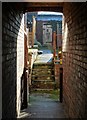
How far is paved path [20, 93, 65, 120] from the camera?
777 centimetres

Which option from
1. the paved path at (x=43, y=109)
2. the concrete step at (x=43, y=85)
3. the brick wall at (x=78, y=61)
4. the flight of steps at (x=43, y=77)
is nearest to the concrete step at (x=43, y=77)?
the flight of steps at (x=43, y=77)

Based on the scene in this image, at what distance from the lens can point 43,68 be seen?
14.4 meters

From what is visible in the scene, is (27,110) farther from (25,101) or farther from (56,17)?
(56,17)

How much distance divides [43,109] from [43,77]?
4883mm

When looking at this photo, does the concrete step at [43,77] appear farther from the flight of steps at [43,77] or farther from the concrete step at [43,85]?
the concrete step at [43,85]

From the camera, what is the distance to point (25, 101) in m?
8.83

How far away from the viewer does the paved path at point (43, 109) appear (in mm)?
7772

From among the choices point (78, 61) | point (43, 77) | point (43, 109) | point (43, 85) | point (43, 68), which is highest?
point (78, 61)

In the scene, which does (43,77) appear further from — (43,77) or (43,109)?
(43,109)

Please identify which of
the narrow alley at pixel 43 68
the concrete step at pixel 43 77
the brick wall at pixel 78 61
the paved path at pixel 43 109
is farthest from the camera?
the concrete step at pixel 43 77

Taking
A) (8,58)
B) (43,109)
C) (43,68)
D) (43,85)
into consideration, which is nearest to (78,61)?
(8,58)

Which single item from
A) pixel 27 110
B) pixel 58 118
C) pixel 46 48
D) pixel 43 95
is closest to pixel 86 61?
pixel 58 118

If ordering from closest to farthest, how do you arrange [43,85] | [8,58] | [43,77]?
[8,58]
[43,85]
[43,77]

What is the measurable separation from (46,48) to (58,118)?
1574 cm
